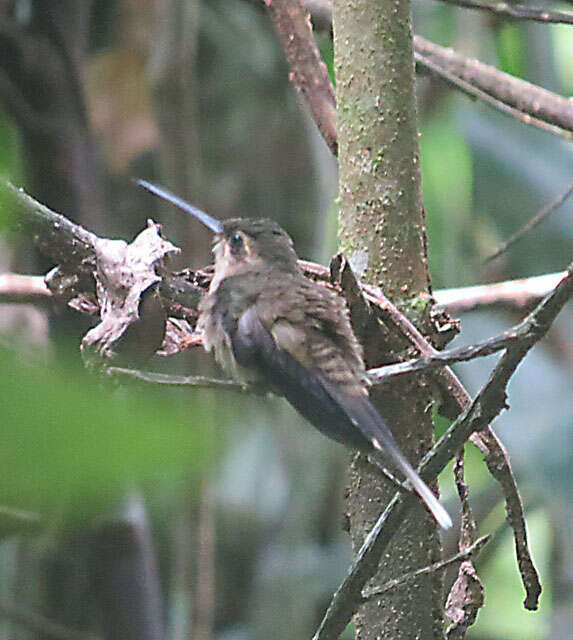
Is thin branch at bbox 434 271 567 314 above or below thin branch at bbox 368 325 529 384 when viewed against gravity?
below

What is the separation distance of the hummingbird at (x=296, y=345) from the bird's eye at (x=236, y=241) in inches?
2.3

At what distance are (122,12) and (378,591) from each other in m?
2.63

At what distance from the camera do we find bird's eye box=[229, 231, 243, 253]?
1.25 m

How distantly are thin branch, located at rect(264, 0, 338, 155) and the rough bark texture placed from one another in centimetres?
20

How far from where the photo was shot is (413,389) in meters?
1.11

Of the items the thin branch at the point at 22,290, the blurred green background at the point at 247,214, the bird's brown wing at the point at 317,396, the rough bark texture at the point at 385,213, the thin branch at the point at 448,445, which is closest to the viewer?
the thin branch at the point at 448,445

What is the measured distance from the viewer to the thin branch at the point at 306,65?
1.42 metres

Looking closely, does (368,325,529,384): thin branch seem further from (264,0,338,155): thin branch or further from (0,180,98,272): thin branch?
(264,0,338,155): thin branch

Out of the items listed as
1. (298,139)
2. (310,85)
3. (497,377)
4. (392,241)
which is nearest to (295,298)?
(392,241)

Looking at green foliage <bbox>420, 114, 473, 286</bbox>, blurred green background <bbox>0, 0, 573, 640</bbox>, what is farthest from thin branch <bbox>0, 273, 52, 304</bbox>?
green foliage <bbox>420, 114, 473, 286</bbox>

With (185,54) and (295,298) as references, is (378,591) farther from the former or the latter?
(185,54)

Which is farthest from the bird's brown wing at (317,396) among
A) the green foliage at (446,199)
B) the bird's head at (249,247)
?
the green foliage at (446,199)

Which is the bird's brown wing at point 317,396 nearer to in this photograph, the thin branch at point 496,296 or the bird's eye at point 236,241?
the bird's eye at point 236,241

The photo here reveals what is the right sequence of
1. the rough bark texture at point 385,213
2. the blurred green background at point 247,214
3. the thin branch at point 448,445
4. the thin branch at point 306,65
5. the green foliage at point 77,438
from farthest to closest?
the blurred green background at point 247,214, the thin branch at point 306,65, the rough bark texture at point 385,213, the thin branch at point 448,445, the green foliage at point 77,438
